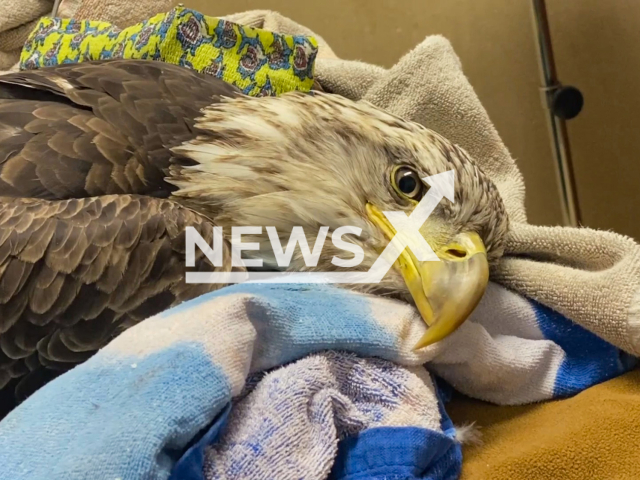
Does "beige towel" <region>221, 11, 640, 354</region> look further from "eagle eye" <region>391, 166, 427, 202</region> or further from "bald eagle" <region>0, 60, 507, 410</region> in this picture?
"eagle eye" <region>391, 166, 427, 202</region>

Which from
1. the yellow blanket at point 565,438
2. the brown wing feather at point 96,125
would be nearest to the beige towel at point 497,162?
the yellow blanket at point 565,438

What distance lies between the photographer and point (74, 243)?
88 centimetres

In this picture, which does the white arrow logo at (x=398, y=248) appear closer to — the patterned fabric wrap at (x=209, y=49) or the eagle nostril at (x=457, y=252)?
the eagle nostril at (x=457, y=252)

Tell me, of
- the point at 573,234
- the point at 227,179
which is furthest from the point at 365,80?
the point at 573,234

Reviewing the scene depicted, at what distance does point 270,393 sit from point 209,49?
36.8 inches

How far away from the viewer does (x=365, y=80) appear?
1.47 metres

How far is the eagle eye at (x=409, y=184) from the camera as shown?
42.7 inches

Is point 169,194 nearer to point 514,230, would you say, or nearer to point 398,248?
point 398,248

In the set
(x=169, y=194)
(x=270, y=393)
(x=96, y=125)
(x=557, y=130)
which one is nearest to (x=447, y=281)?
(x=270, y=393)

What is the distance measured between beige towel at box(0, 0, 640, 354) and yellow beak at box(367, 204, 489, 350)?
0.11 m

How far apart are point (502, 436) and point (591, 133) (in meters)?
1.59

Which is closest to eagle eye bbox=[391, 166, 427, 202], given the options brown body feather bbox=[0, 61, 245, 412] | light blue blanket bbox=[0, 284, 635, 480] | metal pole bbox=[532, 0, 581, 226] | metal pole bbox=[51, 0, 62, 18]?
light blue blanket bbox=[0, 284, 635, 480]

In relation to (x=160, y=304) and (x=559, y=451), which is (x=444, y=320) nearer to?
(x=559, y=451)

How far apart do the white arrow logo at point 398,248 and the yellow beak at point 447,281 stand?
0.01 metres
